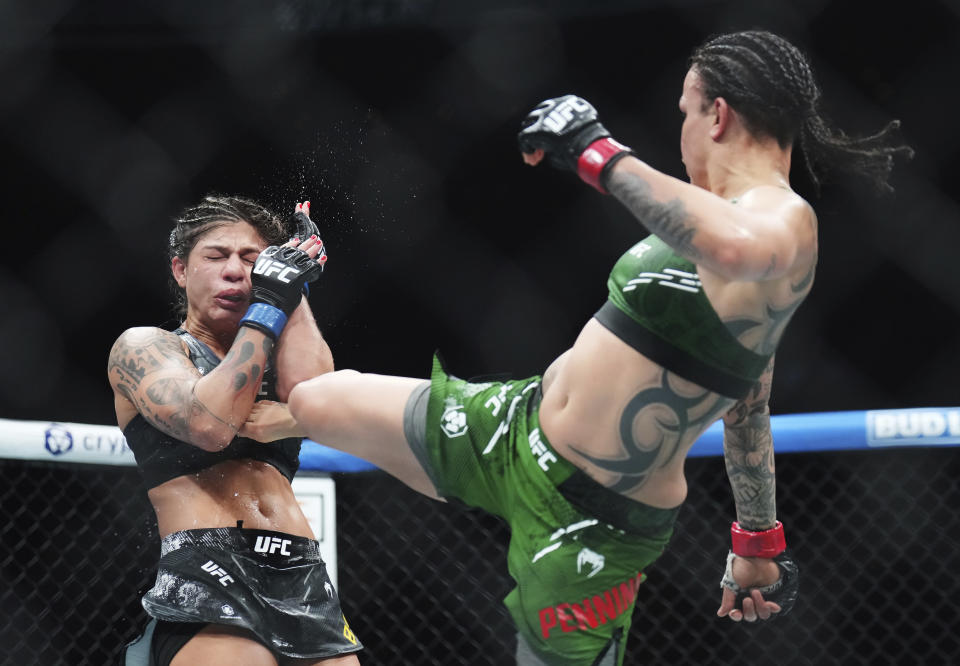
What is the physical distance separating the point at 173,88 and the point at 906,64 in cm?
266

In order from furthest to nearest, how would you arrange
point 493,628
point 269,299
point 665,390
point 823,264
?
1. point 823,264
2. point 493,628
3. point 269,299
4. point 665,390

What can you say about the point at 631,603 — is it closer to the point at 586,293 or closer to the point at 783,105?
the point at 783,105

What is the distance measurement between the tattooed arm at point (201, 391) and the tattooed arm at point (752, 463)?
78 cm

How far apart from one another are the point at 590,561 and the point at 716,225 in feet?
1.49

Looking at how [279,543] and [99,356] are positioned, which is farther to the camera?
[99,356]

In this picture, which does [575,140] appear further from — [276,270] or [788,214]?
[276,270]

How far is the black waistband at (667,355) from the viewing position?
4.38 ft

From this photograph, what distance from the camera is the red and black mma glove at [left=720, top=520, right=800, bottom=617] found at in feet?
5.67

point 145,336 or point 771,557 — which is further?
point 145,336

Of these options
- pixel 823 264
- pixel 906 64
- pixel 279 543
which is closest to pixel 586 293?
pixel 823 264

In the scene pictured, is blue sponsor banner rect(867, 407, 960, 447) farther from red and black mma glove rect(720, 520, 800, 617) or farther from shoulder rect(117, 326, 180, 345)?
shoulder rect(117, 326, 180, 345)

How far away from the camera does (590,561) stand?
1.34 metres

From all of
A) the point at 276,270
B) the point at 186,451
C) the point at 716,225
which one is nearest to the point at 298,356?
the point at 276,270

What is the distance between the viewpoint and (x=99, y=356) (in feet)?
12.2
